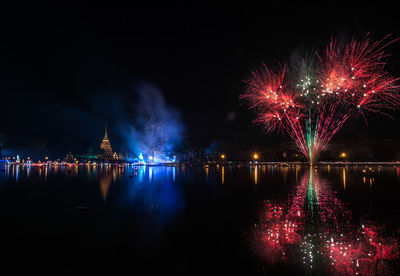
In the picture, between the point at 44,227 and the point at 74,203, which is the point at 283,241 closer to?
the point at 44,227

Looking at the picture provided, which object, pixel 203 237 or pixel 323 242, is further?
pixel 203 237

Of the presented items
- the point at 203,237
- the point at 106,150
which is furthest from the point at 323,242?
the point at 106,150

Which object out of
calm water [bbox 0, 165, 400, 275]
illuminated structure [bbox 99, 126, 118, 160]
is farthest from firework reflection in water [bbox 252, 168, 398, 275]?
illuminated structure [bbox 99, 126, 118, 160]

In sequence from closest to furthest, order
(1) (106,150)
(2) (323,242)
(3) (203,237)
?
(2) (323,242) → (3) (203,237) → (1) (106,150)

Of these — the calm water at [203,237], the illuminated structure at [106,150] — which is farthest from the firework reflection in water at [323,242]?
the illuminated structure at [106,150]

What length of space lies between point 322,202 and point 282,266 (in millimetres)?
8110

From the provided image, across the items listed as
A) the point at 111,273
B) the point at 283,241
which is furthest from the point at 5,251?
the point at 283,241

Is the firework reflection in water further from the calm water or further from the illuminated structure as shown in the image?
the illuminated structure

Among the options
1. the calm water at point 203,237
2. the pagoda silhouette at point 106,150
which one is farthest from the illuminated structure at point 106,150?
the calm water at point 203,237

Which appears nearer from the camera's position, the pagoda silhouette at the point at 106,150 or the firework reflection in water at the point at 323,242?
the firework reflection in water at the point at 323,242

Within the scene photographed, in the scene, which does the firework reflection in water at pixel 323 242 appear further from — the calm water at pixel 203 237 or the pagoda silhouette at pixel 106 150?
the pagoda silhouette at pixel 106 150

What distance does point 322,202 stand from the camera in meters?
12.7

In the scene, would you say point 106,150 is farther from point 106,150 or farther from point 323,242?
point 323,242

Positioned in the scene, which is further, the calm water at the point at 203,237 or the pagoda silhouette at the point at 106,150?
the pagoda silhouette at the point at 106,150
